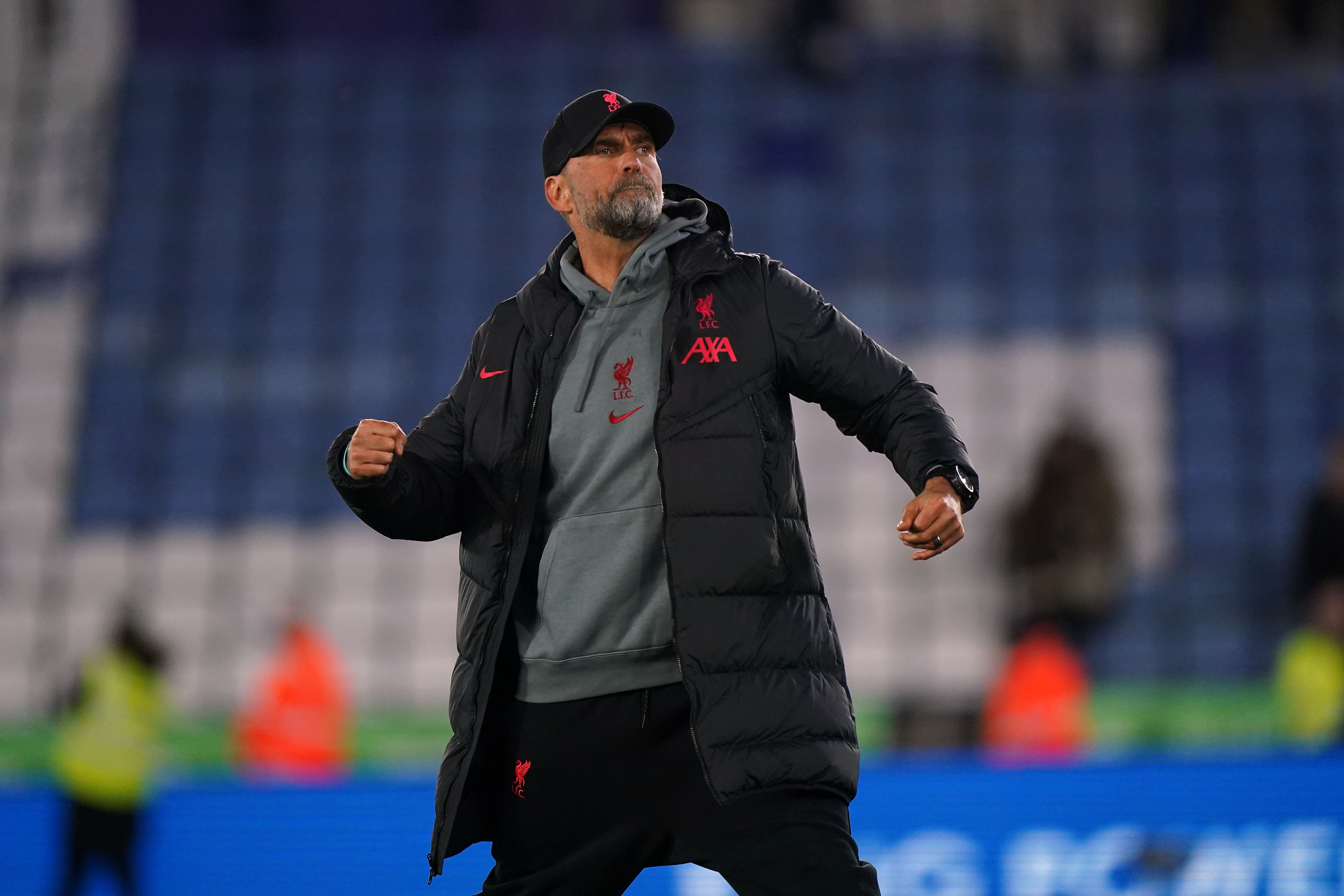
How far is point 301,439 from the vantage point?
913 cm

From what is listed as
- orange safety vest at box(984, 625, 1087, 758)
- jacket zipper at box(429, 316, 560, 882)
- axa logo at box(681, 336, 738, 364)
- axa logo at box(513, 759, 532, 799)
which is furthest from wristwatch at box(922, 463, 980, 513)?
orange safety vest at box(984, 625, 1087, 758)

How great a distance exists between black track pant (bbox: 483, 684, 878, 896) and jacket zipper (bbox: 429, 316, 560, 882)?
0.08 m

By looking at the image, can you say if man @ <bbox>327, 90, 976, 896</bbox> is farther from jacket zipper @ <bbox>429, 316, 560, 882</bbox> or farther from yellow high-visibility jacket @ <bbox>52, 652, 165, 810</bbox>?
yellow high-visibility jacket @ <bbox>52, 652, 165, 810</bbox>

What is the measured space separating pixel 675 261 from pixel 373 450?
1.98 feet

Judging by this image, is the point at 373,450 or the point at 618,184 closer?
the point at 373,450

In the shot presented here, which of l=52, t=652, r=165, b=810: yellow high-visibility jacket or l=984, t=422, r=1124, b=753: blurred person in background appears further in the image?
l=984, t=422, r=1124, b=753: blurred person in background

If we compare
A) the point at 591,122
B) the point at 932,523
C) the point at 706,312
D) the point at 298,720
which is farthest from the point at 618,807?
the point at 298,720

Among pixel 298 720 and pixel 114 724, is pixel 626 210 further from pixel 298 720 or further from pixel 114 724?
pixel 298 720

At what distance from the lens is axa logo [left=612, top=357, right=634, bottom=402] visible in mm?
2287

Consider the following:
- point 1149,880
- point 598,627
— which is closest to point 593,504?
point 598,627

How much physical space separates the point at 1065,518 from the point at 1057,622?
578mm

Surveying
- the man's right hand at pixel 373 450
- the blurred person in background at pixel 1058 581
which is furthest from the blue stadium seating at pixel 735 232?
the man's right hand at pixel 373 450

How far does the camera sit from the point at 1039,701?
7207mm

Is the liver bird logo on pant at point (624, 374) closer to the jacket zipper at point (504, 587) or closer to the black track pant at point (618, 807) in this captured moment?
the jacket zipper at point (504, 587)
